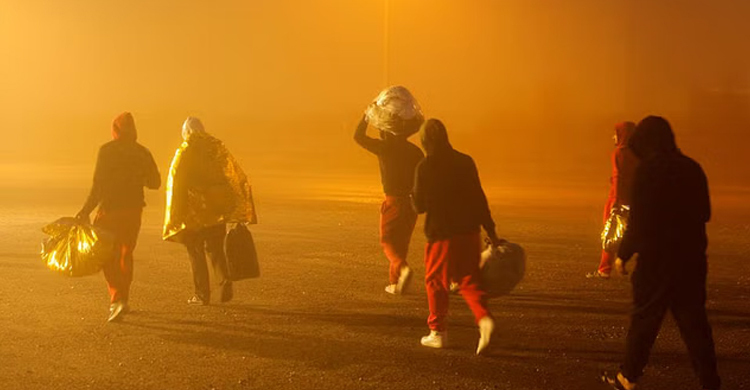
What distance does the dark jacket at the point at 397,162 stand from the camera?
28.9 ft

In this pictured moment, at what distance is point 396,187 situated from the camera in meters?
8.90

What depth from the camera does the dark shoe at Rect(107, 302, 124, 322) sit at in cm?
830

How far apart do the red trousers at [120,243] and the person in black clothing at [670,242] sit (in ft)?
14.7

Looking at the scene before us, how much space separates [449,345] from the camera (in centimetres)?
742

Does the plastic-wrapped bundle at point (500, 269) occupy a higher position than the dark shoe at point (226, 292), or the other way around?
the plastic-wrapped bundle at point (500, 269)

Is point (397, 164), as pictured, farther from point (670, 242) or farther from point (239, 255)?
point (670, 242)

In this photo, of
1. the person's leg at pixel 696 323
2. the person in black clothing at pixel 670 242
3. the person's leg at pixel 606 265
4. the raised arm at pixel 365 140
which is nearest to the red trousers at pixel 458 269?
the person in black clothing at pixel 670 242

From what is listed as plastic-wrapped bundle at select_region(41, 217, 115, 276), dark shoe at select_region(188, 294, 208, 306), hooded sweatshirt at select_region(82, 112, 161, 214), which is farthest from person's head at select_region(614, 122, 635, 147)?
plastic-wrapped bundle at select_region(41, 217, 115, 276)

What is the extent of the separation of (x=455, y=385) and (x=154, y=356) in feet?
7.57

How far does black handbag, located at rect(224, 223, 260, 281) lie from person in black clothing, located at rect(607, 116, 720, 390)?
12.9 ft

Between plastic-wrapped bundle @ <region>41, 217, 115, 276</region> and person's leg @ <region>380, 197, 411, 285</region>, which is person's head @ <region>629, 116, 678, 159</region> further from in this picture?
plastic-wrapped bundle @ <region>41, 217, 115, 276</region>

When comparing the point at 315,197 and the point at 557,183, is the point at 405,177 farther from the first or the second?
the point at 557,183

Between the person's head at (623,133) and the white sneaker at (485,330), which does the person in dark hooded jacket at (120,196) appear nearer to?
the white sneaker at (485,330)

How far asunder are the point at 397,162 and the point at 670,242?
3537 mm
